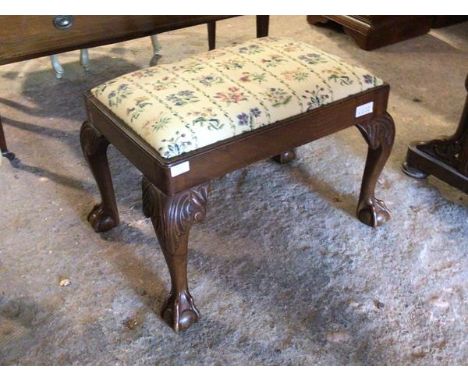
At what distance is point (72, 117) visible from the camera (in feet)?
6.66

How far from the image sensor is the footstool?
106 cm

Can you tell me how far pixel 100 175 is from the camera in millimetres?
1394

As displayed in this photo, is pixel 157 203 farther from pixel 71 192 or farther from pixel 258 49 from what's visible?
pixel 71 192

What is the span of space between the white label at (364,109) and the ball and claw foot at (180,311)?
0.57 m

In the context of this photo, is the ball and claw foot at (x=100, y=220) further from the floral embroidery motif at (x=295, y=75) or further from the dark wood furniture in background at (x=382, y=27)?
the dark wood furniture in background at (x=382, y=27)

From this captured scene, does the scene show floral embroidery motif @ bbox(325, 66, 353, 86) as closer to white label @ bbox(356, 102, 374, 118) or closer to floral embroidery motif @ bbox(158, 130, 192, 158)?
white label @ bbox(356, 102, 374, 118)

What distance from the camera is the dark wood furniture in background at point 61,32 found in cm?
151

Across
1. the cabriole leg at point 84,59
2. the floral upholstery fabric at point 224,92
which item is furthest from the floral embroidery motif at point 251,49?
the cabriole leg at point 84,59

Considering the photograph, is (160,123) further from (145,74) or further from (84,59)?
(84,59)

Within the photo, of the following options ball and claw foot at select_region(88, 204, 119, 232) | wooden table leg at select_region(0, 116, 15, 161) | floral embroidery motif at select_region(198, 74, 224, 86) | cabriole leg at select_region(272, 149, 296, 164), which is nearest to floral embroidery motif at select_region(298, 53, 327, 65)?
floral embroidery motif at select_region(198, 74, 224, 86)

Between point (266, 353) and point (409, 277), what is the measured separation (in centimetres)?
43

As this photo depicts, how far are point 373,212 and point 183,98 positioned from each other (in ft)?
2.16

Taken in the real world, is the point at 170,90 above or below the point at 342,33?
above
